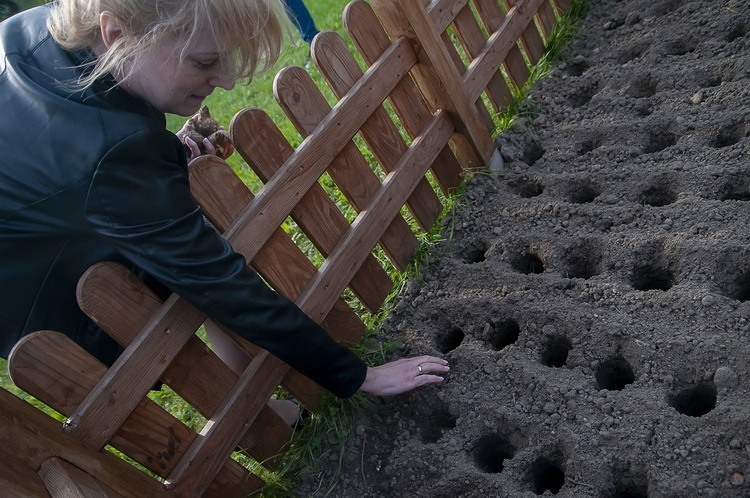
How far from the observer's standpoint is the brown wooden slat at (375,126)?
2555 millimetres

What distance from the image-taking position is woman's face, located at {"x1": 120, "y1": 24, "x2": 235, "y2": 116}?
1.63 m

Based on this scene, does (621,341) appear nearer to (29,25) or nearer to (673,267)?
(673,267)

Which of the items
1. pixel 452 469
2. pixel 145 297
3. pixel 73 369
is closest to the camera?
pixel 73 369

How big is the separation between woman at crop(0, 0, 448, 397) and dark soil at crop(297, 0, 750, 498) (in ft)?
2.71

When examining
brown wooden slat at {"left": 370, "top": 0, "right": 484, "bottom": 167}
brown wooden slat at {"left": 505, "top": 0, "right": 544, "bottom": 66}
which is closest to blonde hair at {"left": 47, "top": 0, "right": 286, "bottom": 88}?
brown wooden slat at {"left": 370, "top": 0, "right": 484, "bottom": 167}

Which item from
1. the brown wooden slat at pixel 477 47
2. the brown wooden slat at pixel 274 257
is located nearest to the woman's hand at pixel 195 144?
the brown wooden slat at pixel 274 257

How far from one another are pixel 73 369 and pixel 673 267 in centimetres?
193

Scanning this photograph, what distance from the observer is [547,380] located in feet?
7.46

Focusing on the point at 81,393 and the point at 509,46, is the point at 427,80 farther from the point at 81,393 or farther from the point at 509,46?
the point at 81,393

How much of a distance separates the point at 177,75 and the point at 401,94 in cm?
137

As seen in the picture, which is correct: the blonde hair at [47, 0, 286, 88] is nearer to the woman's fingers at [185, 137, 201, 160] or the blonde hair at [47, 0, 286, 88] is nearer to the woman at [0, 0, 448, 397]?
the woman at [0, 0, 448, 397]

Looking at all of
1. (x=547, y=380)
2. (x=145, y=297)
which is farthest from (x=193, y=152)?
(x=547, y=380)

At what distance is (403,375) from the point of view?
2.36 meters

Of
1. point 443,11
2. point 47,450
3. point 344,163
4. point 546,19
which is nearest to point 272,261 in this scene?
point 344,163
